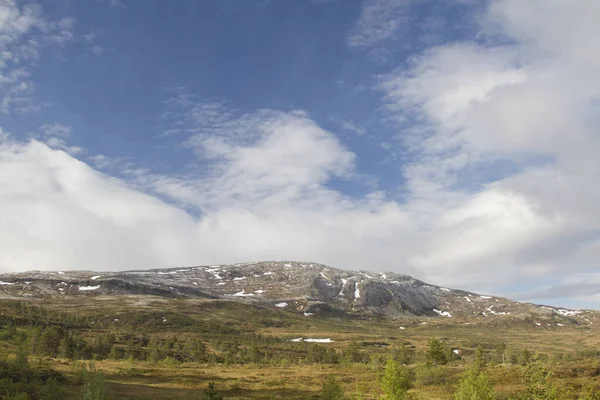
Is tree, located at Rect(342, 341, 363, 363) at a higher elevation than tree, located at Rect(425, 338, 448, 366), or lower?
lower

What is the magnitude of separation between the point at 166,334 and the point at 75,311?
5669cm

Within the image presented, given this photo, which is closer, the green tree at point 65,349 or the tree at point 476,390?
the tree at point 476,390

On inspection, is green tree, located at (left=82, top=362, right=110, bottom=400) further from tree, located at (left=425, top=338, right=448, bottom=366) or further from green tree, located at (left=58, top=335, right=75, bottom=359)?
tree, located at (left=425, top=338, right=448, bottom=366)

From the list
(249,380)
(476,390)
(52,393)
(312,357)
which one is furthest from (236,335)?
(476,390)

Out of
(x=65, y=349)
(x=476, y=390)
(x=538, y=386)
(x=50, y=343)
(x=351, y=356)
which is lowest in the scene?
(x=351, y=356)

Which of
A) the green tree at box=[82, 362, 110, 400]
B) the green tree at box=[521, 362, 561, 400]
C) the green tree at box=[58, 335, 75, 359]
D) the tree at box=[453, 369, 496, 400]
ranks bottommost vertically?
the green tree at box=[58, 335, 75, 359]

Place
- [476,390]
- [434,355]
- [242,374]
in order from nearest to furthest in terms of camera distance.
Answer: [476,390] → [242,374] → [434,355]

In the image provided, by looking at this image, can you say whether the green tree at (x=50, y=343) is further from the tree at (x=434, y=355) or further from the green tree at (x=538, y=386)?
the green tree at (x=538, y=386)

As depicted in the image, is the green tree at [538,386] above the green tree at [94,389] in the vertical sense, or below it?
above

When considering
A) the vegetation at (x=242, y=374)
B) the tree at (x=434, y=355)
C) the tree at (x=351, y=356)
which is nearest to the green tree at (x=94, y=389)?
the vegetation at (x=242, y=374)

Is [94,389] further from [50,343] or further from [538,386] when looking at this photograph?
[50,343]

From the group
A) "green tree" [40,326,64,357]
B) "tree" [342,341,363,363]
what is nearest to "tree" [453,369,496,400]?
"green tree" [40,326,64,357]

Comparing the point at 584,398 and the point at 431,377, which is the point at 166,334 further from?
the point at 584,398

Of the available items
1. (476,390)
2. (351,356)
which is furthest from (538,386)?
(351,356)
